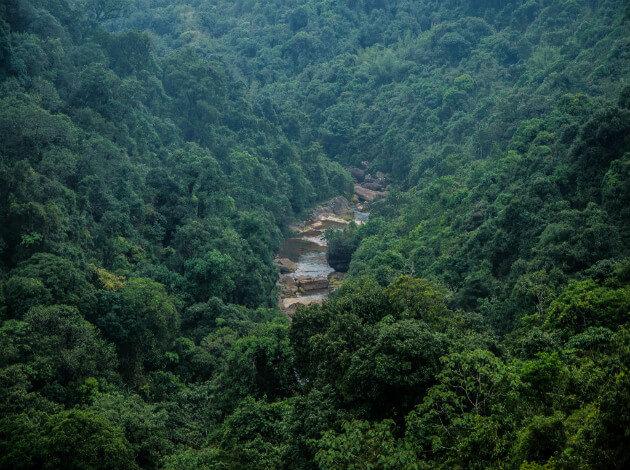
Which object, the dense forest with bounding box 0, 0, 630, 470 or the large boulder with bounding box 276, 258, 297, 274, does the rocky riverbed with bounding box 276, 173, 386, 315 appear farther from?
the dense forest with bounding box 0, 0, 630, 470

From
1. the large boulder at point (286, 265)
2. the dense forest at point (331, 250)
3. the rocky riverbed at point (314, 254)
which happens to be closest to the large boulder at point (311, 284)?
the rocky riverbed at point (314, 254)

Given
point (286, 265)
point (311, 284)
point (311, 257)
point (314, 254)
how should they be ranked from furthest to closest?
1. point (314, 254)
2. point (311, 257)
3. point (286, 265)
4. point (311, 284)

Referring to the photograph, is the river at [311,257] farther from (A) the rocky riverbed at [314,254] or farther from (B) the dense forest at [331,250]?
(B) the dense forest at [331,250]

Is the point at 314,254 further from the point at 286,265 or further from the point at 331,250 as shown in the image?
the point at 286,265

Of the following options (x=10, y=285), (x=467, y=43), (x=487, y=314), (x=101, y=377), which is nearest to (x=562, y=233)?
(x=487, y=314)

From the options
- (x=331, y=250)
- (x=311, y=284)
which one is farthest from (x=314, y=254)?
(x=311, y=284)

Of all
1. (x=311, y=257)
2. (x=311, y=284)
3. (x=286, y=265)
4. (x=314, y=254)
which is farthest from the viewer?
(x=314, y=254)

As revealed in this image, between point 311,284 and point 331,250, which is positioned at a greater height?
point 331,250
